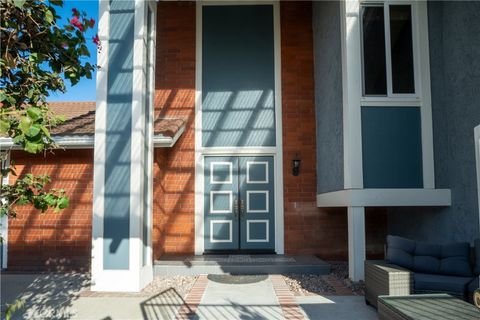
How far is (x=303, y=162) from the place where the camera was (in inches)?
338

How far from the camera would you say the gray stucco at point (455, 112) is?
5.30 metres

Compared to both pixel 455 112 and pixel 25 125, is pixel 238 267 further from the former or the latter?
pixel 25 125

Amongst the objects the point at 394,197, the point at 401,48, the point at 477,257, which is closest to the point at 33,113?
the point at 477,257

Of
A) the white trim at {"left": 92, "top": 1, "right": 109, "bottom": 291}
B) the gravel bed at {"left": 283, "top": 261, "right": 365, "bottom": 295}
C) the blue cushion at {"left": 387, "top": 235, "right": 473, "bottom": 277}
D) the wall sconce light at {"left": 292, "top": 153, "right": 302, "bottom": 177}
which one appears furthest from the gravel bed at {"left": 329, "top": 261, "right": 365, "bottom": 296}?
the white trim at {"left": 92, "top": 1, "right": 109, "bottom": 291}

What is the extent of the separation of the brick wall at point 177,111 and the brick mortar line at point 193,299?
75.5 inches

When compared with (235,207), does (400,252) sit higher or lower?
Answer: lower

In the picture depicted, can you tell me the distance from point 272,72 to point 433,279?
558 cm

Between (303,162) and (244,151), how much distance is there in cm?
129

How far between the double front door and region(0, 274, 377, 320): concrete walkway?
2207 millimetres

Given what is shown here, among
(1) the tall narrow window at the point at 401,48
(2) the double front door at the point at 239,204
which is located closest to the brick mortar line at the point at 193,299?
(2) the double front door at the point at 239,204

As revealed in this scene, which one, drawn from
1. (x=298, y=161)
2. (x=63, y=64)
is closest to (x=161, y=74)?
(x=298, y=161)

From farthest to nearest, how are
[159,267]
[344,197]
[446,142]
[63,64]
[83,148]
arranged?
1. [83,148]
2. [159,267]
3. [344,197]
4. [446,142]
5. [63,64]

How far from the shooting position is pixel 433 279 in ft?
14.7

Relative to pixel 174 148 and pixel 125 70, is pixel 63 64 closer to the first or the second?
pixel 125 70
